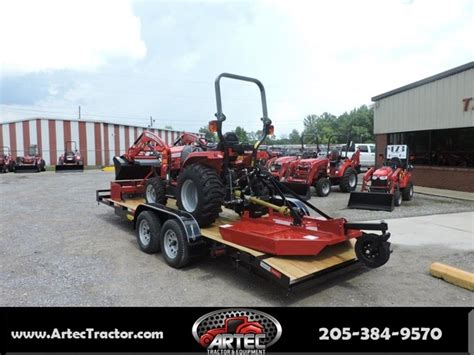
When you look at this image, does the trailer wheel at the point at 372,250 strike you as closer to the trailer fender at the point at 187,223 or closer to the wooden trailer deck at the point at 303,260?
the wooden trailer deck at the point at 303,260

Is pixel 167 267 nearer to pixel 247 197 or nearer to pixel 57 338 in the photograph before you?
pixel 247 197

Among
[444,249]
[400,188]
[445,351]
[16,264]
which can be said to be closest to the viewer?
[445,351]

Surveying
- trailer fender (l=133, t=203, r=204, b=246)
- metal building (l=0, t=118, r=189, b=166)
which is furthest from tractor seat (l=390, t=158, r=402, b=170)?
metal building (l=0, t=118, r=189, b=166)

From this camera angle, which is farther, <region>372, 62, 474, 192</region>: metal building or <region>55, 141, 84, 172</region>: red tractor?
<region>55, 141, 84, 172</region>: red tractor

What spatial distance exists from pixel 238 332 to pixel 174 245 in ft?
7.14

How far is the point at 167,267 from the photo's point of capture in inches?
191

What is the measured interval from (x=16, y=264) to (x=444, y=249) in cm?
632

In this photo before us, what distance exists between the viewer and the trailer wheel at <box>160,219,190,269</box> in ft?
15.0

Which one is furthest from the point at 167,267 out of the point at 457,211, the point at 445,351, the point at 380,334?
the point at 457,211

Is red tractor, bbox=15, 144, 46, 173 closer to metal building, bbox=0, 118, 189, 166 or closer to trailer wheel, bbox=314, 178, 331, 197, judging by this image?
metal building, bbox=0, 118, 189, 166

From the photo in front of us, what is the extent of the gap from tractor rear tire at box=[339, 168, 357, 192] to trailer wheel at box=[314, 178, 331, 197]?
0.96m

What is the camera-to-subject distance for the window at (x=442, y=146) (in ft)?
40.0

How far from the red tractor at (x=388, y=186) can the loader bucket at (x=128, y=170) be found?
17.3 feet

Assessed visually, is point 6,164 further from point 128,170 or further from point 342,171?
point 342,171
